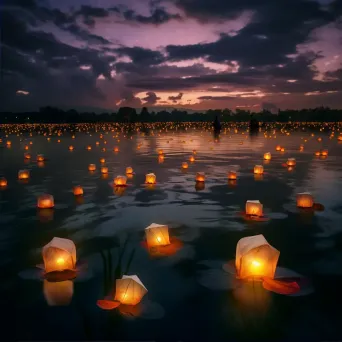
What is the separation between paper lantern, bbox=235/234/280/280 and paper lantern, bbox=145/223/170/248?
2278mm

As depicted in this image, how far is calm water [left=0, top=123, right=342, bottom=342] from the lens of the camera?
218 inches

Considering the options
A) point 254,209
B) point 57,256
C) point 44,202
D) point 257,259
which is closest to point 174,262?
point 257,259

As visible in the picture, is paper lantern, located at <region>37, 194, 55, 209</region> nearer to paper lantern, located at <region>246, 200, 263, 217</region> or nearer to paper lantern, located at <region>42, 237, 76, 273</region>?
paper lantern, located at <region>42, 237, 76, 273</region>

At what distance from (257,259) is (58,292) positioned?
3840mm

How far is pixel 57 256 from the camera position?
7387 millimetres

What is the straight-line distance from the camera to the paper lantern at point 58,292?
6.30 meters

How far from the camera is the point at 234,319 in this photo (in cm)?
571

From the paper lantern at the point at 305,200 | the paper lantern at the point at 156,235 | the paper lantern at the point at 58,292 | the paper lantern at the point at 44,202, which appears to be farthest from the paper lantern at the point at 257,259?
the paper lantern at the point at 44,202

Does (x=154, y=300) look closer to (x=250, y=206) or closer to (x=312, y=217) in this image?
(x=250, y=206)

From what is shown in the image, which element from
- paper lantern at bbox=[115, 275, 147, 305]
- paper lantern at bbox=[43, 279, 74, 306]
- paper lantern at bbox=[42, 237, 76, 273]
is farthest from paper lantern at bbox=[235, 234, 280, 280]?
paper lantern at bbox=[42, 237, 76, 273]

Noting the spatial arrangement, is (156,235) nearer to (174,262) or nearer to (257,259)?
(174,262)

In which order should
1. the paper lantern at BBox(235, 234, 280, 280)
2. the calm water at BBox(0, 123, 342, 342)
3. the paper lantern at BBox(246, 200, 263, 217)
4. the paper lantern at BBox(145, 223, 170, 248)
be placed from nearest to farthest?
1. the calm water at BBox(0, 123, 342, 342)
2. the paper lantern at BBox(235, 234, 280, 280)
3. the paper lantern at BBox(145, 223, 170, 248)
4. the paper lantern at BBox(246, 200, 263, 217)

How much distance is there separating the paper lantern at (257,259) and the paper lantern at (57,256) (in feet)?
11.6

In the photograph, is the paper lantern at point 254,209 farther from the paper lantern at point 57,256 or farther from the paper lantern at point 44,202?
the paper lantern at point 44,202
